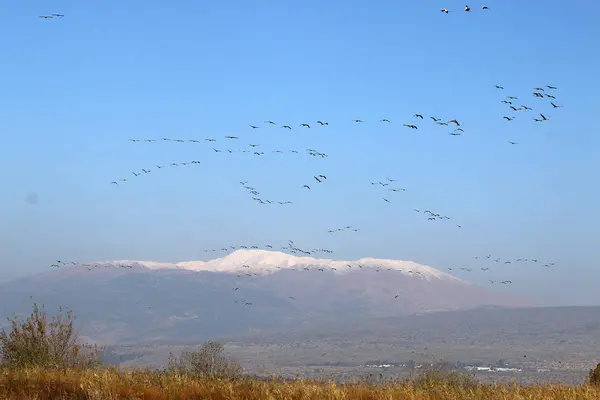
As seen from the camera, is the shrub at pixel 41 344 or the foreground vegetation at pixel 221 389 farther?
the shrub at pixel 41 344

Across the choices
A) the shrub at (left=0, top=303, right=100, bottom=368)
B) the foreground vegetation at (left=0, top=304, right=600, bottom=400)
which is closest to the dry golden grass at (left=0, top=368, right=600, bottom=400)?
the foreground vegetation at (left=0, top=304, right=600, bottom=400)

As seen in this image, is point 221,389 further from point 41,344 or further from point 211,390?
point 41,344

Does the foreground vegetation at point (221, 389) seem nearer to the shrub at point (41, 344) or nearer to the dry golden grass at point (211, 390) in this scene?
the dry golden grass at point (211, 390)

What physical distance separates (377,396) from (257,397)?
10.4 feet

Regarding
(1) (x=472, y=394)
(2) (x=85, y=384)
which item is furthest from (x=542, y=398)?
(2) (x=85, y=384)

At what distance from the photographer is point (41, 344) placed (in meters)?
39.2

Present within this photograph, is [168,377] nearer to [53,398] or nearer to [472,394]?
[53,398]

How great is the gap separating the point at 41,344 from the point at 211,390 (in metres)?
22.0

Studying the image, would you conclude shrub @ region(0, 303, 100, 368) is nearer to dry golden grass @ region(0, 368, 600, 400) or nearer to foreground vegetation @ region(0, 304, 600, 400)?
foreground vegetation @ region(0, 304, 600, 400)

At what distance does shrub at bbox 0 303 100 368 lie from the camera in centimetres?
3803

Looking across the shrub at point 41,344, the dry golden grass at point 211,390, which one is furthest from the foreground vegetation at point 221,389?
the shrub at point 41,344

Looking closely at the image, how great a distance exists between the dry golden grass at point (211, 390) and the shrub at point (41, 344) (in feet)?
48.9

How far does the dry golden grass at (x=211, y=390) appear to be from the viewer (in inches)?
761

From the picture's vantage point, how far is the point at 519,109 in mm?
34562
